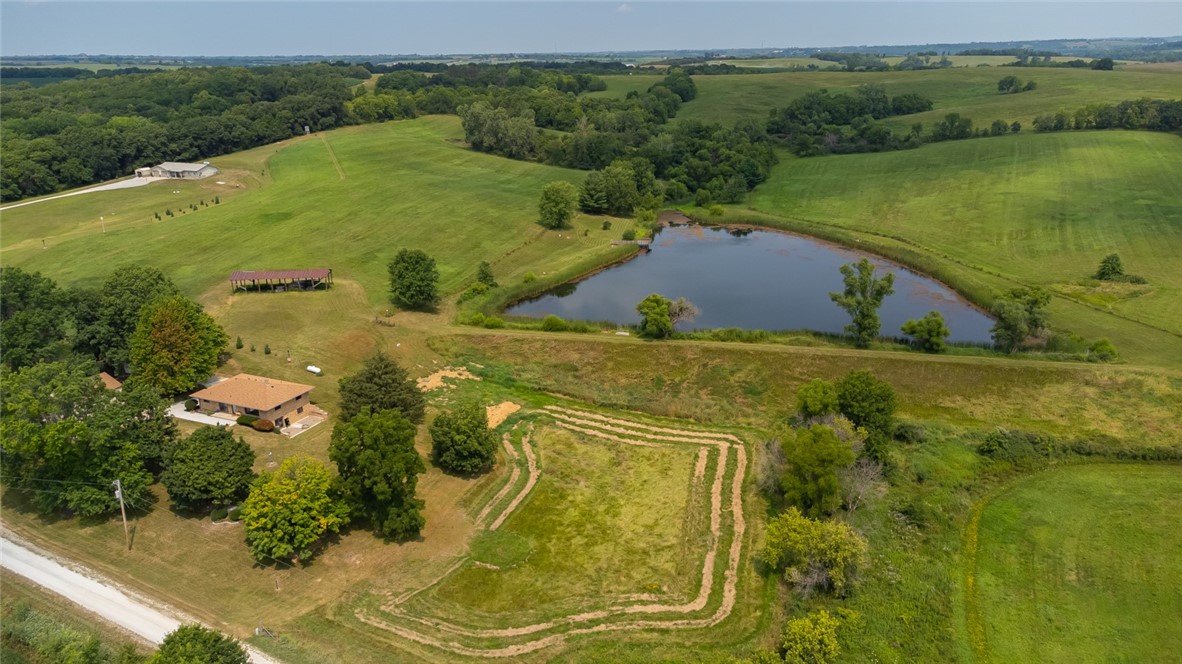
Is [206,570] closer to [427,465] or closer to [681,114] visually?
[427,465]

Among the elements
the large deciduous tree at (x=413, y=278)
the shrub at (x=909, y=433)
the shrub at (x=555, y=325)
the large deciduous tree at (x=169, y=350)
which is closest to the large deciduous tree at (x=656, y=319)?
the shrub at (x=555, y=325)

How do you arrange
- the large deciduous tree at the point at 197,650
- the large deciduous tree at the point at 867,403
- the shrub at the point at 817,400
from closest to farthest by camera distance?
the large deciduous tree at the point at 197,650
the large deciduous tree at the point at 867,403
the shrub at the point at 817,400

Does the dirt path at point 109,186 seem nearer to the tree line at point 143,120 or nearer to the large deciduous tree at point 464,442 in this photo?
the tree line at point 143,120

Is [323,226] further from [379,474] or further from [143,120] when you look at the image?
[143,120]

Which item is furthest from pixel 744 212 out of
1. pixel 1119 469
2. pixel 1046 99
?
pixel 1046 99

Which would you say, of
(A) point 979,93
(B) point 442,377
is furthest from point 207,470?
(A) point 979,93

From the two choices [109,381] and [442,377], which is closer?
[109,381]
